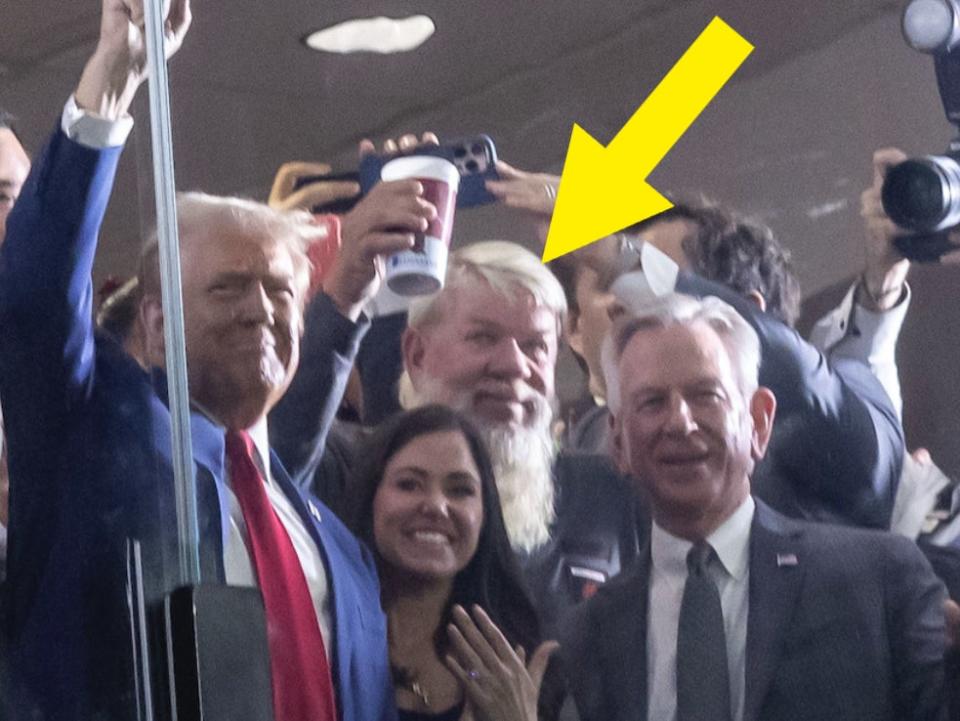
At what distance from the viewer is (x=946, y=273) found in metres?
1.67

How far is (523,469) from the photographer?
1.63 m

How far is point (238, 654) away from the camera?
142 cm

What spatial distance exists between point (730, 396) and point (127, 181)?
739 mm

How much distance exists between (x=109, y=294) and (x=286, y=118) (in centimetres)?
28

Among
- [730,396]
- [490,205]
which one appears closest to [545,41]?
[490,205]

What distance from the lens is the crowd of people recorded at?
162 cm

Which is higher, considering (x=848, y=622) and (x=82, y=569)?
(x=82, y=569)

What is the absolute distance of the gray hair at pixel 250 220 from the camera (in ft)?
A: 5.34

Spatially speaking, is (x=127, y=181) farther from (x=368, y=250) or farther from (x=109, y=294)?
(x=368, y=250)

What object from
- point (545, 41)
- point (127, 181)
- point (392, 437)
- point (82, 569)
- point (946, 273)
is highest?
point (545, 41)

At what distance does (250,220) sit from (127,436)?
0.94 ft

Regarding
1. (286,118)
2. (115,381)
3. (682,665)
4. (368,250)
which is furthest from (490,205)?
(682,665)

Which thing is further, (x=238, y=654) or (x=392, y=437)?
(x=392, y=437)

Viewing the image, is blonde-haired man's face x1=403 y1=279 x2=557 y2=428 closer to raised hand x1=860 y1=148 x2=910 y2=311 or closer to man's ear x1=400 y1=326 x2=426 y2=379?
man's ear x1=400 y1=326 x2=426 y2=379
